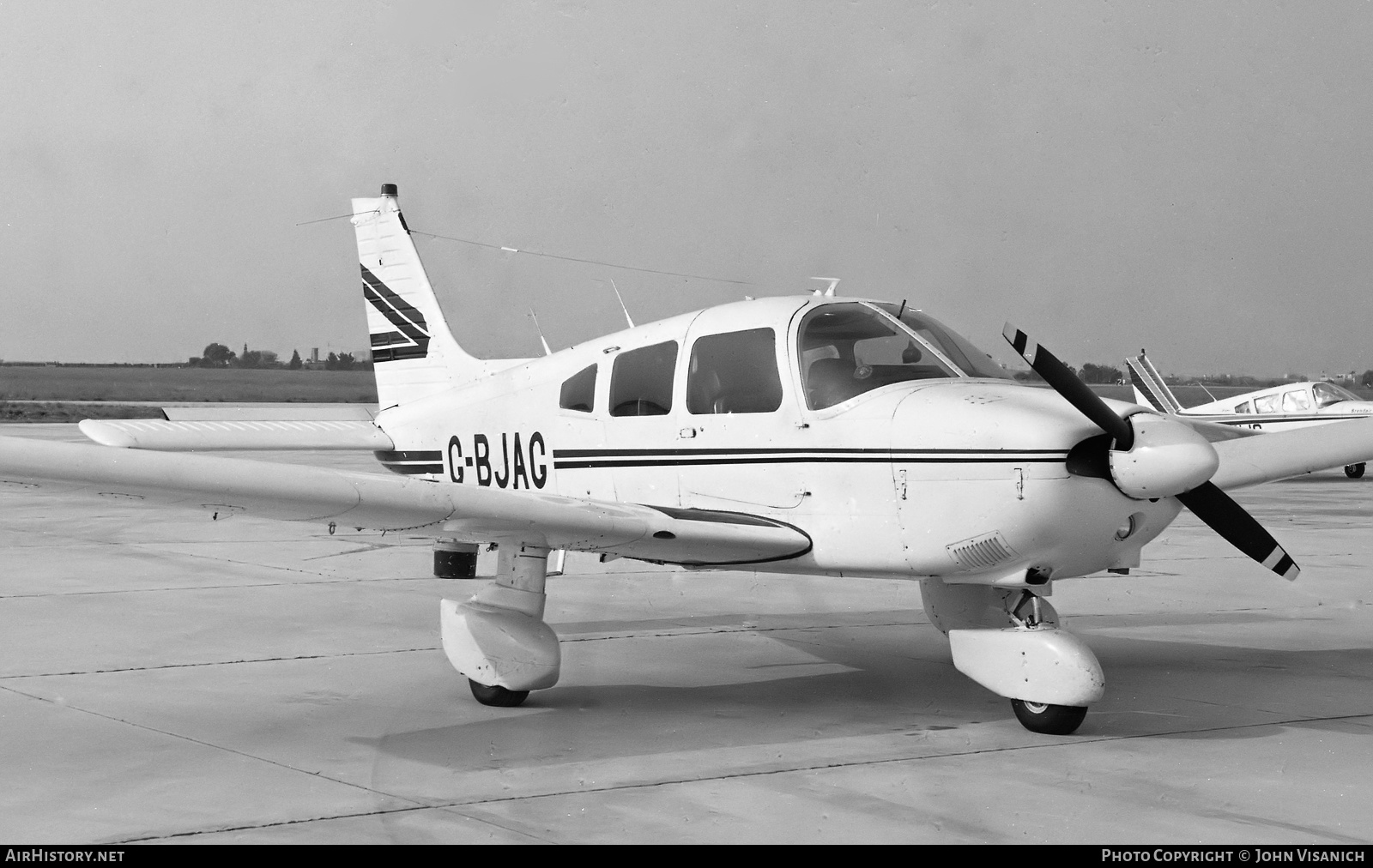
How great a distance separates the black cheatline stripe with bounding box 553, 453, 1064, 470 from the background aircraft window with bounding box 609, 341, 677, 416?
272 mm

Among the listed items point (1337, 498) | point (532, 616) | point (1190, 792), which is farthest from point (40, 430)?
point (1190, 792)

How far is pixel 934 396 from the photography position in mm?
6480

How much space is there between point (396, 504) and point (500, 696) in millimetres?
1420

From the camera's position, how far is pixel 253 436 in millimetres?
9570

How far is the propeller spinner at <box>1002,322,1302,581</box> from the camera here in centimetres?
591

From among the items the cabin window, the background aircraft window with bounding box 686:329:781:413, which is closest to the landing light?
the background aircraft window with bounding box 686:329:781:413

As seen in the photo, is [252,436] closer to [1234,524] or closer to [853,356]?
[853,356]

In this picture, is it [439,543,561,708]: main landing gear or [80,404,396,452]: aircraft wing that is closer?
[439,543,561,708]: main landing gear

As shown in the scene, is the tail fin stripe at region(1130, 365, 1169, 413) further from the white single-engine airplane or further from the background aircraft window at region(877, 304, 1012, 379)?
the background aircraft window at region(877, 304, 1012, 379)

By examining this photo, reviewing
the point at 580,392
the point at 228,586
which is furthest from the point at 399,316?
the point at 580,392

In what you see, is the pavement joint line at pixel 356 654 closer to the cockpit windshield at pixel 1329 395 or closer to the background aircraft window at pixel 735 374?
the background aircraft window at pixel 735 374

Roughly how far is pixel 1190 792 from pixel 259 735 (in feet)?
12.9

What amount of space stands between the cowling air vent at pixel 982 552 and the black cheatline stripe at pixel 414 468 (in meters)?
4.01

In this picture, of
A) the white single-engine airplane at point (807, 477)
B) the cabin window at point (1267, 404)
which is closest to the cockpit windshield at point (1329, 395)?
the cabin window at point (1267, 404)
